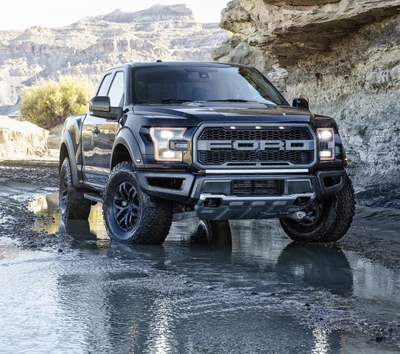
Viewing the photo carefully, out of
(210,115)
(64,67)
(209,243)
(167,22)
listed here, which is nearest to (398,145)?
(209,243)

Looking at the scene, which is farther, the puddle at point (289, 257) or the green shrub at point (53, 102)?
the green shrub at point (53, 102)

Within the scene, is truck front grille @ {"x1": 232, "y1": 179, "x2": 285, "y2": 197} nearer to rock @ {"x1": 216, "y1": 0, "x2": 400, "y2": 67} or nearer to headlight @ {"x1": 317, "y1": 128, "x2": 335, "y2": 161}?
headlight @ {"x1": 317, "y1": 128, "x2": 335, "y2": 161}

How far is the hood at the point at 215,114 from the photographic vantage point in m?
8.81

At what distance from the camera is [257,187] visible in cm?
879

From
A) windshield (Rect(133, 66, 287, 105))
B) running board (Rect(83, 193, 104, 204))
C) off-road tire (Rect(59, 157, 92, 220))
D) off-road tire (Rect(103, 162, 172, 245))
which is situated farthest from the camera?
off-road tire (Rect(59, 157, 92, 220))

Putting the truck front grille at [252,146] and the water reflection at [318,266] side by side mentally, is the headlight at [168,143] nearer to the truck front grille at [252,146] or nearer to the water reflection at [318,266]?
the truck front grille at [252,146]

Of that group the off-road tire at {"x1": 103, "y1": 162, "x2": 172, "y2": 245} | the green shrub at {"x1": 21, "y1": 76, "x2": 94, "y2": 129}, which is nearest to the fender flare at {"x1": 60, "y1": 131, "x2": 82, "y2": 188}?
the off-road tire at {"x1": 103, "y1": 162, "x2": 172, "y2": 245}

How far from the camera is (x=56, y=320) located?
222 inches

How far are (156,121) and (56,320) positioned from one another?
145 inches

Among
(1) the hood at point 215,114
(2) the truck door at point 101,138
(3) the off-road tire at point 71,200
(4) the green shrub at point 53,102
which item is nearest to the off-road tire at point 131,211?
(1) the hood at point 215,114

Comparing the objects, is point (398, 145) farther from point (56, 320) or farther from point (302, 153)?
point (56, 320)

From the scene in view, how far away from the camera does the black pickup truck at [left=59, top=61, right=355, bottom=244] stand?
8758 millimetres

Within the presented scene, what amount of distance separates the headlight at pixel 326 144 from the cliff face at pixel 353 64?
408 centimetres

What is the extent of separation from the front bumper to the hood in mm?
536
